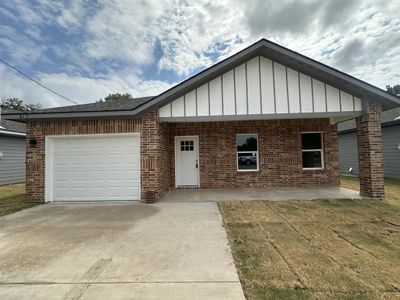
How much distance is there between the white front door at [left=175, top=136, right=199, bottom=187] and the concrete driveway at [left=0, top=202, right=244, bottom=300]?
425 cm

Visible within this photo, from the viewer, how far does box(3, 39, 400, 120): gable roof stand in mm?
7242

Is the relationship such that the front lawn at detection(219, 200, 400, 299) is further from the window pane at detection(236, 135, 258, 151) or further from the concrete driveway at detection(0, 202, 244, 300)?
the window pane at detection(236, 135, 258, 151)

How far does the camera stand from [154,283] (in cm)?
298

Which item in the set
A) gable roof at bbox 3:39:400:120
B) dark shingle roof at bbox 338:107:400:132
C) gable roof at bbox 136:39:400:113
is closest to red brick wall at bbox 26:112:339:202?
gable roof at bbox 3:39:400:120

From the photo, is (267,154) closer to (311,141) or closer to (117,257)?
(311,141)

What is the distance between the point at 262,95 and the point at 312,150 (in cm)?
439

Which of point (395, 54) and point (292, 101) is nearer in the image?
point (292, 101)

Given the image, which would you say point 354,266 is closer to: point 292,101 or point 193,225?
point 193,225

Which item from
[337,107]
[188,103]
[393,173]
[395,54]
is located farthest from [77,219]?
[395,54]

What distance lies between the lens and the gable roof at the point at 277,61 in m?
7.24

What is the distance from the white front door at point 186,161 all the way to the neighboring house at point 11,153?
10.2 meters

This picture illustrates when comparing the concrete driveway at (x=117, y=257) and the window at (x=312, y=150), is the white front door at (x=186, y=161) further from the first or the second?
the window at (x=312, y=150)

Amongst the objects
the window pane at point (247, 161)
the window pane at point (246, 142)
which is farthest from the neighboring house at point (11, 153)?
the window pane at point (247, 161)

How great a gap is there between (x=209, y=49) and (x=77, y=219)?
35.7 feet
